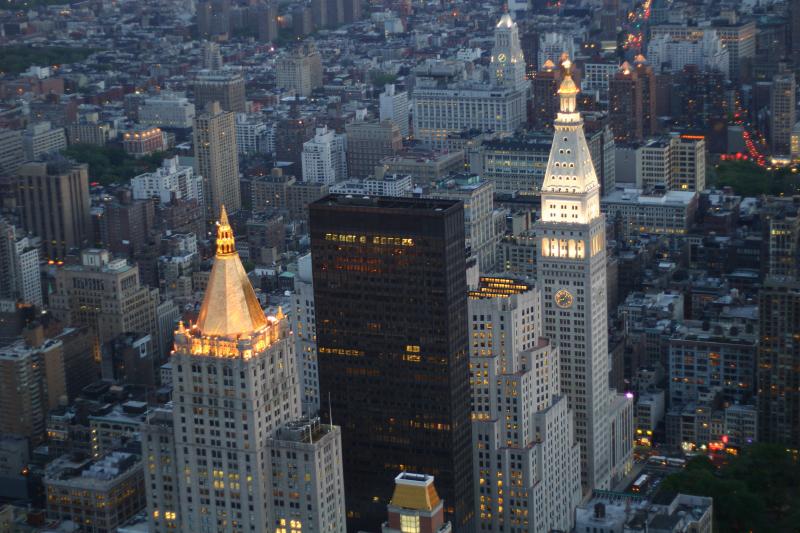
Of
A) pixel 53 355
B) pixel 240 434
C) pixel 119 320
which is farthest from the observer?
pixel 119 320

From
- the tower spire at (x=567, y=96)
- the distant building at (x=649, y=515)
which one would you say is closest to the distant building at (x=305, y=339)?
the distant building at (x=649, y=515)

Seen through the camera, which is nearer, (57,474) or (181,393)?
(181,393)

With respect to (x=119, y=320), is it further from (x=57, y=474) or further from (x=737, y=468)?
(x=737, y=468)

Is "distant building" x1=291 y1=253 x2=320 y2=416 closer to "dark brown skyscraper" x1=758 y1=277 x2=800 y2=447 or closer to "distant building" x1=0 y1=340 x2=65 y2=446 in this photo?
"distant building" x1=0 y1=340 x2=65 y2=446

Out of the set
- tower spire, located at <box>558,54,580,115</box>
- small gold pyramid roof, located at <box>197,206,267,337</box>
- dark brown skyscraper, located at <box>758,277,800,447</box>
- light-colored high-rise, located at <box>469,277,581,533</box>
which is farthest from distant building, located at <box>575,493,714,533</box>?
small gold pyramid roof, located at <box>197,206,267,337</box>

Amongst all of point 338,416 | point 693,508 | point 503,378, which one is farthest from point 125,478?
point 693,508

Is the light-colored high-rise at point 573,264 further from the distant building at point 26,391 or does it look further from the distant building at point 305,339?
the distant building at point 26,391
